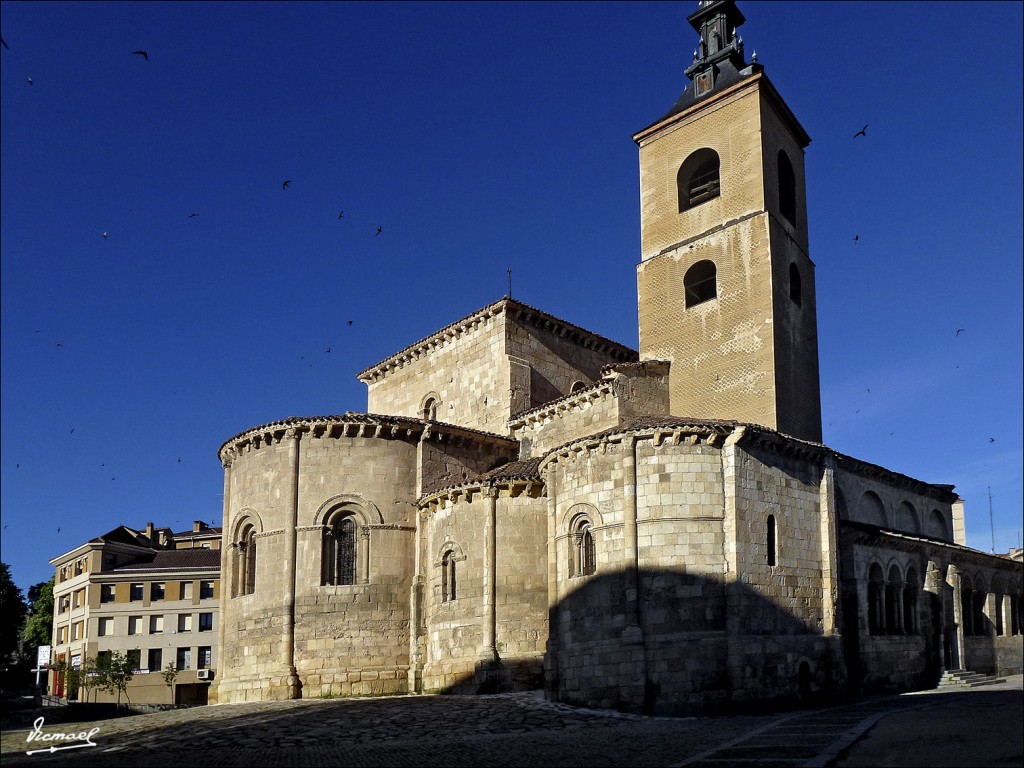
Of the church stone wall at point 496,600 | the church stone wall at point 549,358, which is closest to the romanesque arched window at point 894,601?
the church stone wall at point 496,600

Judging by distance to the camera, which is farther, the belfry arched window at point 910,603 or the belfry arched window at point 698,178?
the belfry arched window at point 698,178

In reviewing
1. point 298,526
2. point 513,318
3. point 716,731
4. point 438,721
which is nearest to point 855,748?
point 716,731

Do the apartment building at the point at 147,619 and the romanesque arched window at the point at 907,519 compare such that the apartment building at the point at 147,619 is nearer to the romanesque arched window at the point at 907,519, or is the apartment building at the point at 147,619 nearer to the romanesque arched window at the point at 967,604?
the romanesque arched window at the point at 907,519

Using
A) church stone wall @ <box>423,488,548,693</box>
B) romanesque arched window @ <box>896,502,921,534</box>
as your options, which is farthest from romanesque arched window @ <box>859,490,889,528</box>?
church stone wall @ <box>423,488,548,693</box>

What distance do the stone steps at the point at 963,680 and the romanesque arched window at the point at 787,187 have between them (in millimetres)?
13883

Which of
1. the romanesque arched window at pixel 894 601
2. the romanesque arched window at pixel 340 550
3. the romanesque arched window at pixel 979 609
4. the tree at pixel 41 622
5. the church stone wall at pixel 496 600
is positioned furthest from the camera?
the tree at pixel 41 622

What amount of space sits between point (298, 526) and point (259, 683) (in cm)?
424

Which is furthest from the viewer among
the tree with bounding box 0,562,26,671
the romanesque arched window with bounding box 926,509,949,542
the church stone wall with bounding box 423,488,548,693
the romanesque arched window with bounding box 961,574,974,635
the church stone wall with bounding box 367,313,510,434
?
the tree with bounding box 0,562,26,671

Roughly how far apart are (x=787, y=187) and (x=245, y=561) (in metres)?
20.0

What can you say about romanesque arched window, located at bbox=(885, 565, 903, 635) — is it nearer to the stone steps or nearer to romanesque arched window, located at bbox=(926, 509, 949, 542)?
the stone steps

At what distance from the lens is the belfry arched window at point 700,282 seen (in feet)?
97.0

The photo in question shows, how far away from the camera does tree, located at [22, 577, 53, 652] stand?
61.1 metres

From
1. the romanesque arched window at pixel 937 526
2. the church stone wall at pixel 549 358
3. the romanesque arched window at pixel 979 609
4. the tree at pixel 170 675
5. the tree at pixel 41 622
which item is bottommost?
the tree at pixel 170 675

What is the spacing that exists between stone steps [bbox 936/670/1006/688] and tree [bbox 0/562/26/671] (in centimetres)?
4603
